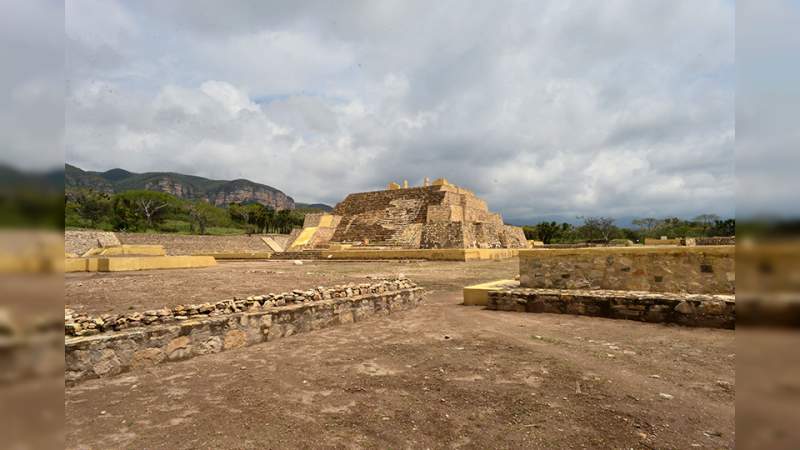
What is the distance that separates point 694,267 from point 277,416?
646cm

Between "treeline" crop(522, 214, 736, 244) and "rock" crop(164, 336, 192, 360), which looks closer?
"rock" crop(164, 336, 192, 360)

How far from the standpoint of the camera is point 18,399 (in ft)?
2.81

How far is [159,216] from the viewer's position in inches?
1911

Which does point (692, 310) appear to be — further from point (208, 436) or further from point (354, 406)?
point (208, 436)

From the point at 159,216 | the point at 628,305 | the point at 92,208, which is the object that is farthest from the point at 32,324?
the point at 159,216

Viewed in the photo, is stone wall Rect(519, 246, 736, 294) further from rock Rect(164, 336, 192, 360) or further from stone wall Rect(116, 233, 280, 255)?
stone wall Rect(116, 233, 280, 255)

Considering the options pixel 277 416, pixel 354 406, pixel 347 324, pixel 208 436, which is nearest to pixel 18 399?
pixel 208 436

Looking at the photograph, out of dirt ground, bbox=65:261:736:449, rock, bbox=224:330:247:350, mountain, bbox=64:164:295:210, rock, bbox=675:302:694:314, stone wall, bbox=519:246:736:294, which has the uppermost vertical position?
mountain, bbox=64:164:295:210

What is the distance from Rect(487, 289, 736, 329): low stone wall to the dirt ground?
0.28 meters

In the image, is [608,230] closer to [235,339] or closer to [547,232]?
[547,232]

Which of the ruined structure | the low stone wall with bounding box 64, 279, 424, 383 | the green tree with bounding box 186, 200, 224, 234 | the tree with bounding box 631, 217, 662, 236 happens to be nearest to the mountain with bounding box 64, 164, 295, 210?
the green tree with bounding box 186, 200, 224, 234

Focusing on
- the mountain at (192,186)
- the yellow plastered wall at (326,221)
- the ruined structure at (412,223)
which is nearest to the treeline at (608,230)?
the ruined structure at (412,223)

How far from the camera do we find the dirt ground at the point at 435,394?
2.64 meters

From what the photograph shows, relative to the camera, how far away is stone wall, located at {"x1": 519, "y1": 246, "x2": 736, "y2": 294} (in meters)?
6.13
